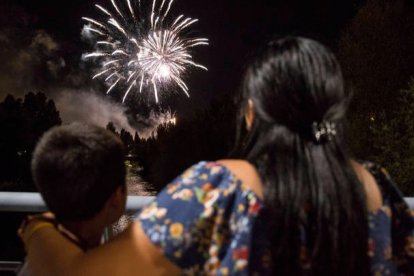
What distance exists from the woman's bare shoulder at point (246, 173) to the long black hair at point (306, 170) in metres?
0.01

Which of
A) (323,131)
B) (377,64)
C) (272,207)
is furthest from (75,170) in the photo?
(377,64)

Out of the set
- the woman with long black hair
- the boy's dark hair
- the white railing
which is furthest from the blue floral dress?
the white railing

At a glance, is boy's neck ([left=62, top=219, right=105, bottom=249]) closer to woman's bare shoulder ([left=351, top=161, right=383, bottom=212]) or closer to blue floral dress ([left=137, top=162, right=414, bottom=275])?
blue floral dress ([left=137, top=162, right=414, bottom=275])

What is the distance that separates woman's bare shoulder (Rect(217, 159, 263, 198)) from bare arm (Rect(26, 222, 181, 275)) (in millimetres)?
218

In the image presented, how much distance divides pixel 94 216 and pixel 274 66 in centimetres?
52

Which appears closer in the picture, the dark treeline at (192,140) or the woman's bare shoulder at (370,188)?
the woman's bare shoulder at (370,188)

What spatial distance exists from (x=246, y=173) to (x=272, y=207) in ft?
0.28

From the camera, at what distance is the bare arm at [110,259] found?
3.81 feet

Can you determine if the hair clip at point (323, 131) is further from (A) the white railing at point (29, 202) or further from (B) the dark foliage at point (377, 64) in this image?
(B) the dark foliage at point (377, 64)

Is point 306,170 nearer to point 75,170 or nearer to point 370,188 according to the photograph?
point 370,188

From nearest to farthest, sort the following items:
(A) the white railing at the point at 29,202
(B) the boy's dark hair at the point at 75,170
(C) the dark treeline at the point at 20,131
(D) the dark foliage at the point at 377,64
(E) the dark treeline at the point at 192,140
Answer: (B) the boy's dark hair at the point at 75,170, (A) the white railing at the point at 29,202, (D) the dark foliage at the point at 377,64, (E) the dark treeline at the point at 192,140, (C) the dark treeline at the point at 20,131

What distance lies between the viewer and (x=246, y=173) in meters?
1.18

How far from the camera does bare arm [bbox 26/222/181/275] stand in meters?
1.16

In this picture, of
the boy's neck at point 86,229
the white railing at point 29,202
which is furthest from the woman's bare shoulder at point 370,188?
the white railing at point 29,202
